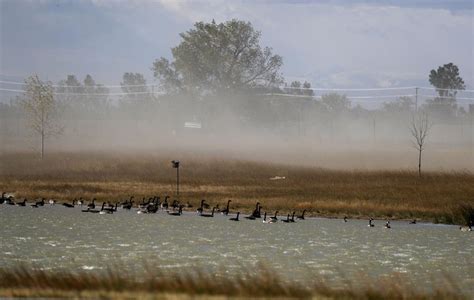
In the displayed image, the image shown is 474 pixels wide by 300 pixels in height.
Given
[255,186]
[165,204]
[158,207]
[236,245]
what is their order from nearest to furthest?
[236,245] → [165,204] → [158,207] → [255,186]

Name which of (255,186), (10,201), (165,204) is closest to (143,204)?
(165,204)

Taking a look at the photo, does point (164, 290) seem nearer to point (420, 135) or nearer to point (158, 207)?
point (158, 207)

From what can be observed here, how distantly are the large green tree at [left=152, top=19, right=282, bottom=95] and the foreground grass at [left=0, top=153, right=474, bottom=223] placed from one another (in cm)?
5923

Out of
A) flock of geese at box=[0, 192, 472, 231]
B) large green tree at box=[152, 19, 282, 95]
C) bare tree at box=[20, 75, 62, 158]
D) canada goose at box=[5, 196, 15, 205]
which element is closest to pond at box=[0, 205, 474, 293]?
flock of geese at box=[0, 192, 472, 231]

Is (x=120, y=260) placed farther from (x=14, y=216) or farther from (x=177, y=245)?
(x=14, y=216)

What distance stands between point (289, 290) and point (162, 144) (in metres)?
120

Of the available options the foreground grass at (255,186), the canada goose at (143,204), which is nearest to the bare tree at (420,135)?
the foreground grass at (255,186)

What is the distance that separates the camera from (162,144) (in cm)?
14525

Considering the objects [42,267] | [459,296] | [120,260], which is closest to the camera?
[459,296]

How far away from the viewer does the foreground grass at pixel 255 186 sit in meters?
58.8

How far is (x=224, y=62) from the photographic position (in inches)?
6156

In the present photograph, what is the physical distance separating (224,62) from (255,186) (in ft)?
280

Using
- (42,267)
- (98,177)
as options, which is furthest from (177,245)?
(98,177)

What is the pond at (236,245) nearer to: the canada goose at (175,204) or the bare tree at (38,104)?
the canada goose at (175,204)
